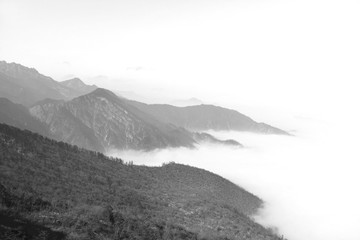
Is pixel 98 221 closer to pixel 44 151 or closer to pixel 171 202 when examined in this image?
pixel 171 202

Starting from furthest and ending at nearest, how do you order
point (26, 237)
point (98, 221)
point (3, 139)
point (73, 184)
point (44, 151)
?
point (44, 151) < point (3, 139) < point (73, 184) < point (98, 221) < point (26, 237)

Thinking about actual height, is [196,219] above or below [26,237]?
below

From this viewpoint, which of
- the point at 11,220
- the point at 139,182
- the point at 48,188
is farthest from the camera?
the point at 139,182

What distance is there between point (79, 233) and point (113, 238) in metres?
4.90

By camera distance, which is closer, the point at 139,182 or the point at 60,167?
the point at 60,167

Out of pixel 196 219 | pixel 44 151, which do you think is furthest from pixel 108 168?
pixel 196 219

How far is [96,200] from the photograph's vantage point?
83938 mm

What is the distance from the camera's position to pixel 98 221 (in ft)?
164

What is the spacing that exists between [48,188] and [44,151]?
46.0 metres

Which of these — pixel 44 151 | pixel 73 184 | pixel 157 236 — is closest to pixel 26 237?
pixel 157 236

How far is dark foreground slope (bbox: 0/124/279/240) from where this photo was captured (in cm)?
4689

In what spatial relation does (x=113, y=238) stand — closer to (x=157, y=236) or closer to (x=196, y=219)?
(x=157, y=236)

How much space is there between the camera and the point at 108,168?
145250mm

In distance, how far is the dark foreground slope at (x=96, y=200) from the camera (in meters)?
46.9
